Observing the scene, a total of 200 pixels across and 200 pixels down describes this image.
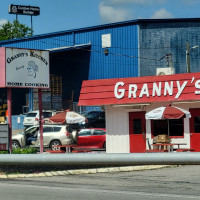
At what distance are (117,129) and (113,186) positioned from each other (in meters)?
22.5

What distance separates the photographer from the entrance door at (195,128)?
2488 cm

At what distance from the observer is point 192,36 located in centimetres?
5381

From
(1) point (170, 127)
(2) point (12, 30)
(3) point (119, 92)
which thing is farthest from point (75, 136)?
(2) point (12, 30)

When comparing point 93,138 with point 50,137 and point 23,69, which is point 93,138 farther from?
point 23,69

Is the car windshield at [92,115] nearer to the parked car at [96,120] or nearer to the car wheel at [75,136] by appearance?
the parked car at [96,120]

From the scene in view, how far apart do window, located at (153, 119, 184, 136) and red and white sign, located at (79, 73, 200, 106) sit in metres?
1.36

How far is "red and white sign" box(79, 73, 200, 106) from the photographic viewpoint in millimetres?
24594

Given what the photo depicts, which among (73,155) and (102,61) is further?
(102,61)

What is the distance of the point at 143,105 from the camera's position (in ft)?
86.6

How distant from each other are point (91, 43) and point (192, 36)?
11182mm

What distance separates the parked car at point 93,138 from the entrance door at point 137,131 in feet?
19.7

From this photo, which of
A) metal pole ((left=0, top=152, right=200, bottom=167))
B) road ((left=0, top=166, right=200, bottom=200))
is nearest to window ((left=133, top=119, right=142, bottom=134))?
road ((left=0, top=166, right=200, bottom=200))

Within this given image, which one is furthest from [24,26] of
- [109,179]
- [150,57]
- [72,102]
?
[109,179]

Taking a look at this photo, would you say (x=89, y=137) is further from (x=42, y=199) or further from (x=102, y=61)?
(x=42, y=199)
